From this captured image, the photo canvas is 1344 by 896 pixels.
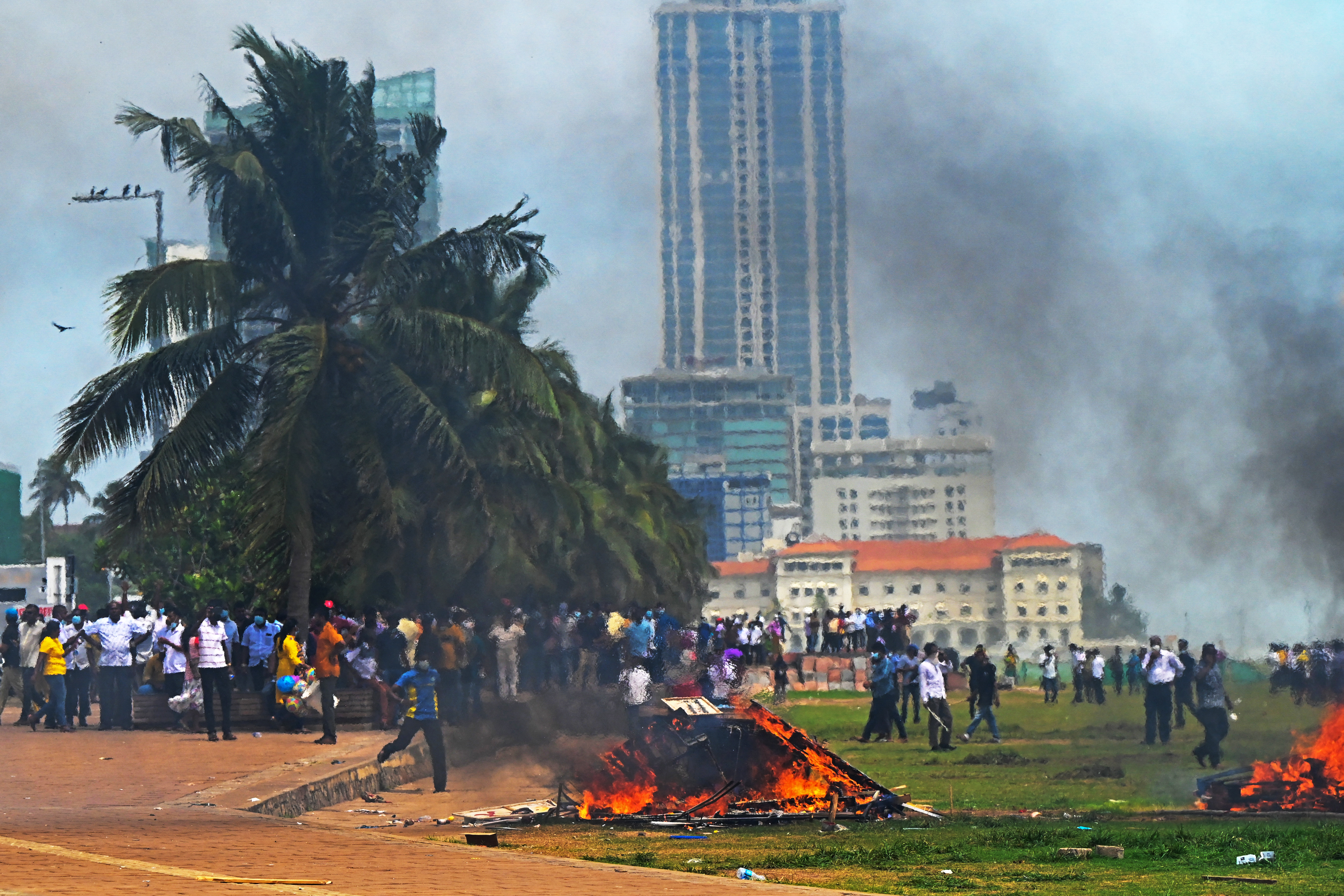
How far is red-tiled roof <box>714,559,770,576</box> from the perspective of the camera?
163 meters

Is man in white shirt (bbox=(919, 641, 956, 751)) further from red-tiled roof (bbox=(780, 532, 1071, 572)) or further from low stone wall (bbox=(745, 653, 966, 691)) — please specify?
red-tiled roof (bbox=(780, 532, 1071, 572))

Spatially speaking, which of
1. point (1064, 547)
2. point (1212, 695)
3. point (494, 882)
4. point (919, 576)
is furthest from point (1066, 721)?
point (919, 576)

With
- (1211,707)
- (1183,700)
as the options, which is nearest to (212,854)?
(1211,707)

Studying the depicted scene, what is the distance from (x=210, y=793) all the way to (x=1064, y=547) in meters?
122

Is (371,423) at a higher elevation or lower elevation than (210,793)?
higher

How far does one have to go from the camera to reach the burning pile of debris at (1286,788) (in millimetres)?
16266

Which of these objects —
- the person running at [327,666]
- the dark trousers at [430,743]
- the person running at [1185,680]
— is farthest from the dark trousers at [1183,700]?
the person running at [327,666]

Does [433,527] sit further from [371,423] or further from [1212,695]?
[1212,695]

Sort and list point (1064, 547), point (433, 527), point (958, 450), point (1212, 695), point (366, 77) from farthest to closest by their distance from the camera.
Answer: point (1064, 547) < point (958, 450) < point (433, 527) < point (366, 77) < point (1212, 695)

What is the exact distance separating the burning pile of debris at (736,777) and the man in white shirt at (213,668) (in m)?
6.88

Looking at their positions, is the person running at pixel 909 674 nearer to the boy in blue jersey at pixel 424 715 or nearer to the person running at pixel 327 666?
the person running at pixel 327 666

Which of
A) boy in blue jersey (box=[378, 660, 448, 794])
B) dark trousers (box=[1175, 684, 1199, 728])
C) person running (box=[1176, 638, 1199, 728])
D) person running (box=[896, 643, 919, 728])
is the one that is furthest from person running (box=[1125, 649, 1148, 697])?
boy in blue jersey (box=[378, 660, 448, 794])

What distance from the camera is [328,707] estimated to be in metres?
21.3

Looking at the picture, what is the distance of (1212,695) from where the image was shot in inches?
790
